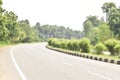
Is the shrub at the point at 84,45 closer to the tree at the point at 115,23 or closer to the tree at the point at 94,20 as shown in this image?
the tree at the point at 115,23

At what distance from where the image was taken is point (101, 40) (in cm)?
8675

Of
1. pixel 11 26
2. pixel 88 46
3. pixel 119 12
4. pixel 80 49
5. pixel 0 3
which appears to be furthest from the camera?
pixel 11 26

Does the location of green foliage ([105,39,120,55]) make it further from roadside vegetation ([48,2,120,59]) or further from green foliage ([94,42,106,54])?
green foliage ([94,42,106,54])

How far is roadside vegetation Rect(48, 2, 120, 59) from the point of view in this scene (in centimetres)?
3758

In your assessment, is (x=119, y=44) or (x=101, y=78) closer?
(x=101, y=78)

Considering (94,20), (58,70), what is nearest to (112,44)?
(58,70)

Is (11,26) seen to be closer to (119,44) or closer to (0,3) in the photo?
(0,3)

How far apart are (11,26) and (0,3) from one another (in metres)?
37.7

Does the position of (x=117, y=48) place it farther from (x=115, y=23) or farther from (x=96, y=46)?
(x=115, y=23)

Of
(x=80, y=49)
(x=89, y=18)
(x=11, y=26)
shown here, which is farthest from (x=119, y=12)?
(x=89, y=18)

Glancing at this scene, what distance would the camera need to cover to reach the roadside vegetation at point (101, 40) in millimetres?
37575

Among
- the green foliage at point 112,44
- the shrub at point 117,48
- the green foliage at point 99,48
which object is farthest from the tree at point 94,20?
the shrub at point 117,48

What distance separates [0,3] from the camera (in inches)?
2544

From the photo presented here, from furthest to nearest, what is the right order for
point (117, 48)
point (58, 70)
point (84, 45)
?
point (84, 45)
point (117, 48)
point (58, 70)
